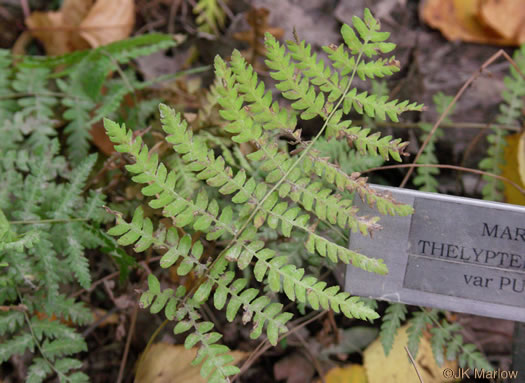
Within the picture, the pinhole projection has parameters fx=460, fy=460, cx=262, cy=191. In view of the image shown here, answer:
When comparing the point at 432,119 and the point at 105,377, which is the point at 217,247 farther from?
the point at 432,119

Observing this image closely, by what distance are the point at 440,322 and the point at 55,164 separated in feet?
5.63

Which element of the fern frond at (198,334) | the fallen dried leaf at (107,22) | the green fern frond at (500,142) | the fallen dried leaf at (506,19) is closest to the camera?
the fern frond at (198,334)

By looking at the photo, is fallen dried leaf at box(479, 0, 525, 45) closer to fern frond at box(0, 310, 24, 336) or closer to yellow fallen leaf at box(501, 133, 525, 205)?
yellow fallen leaf at box(501, 133, 525, 205)

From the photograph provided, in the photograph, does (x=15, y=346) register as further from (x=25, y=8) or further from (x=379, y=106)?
(x=25, y=8)

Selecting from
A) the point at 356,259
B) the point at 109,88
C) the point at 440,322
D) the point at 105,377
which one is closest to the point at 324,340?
the point at 440,322

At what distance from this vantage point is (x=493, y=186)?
2.08 metres

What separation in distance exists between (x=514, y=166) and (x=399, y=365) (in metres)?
1.06

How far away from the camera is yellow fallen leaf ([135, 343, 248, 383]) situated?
6.08 feet

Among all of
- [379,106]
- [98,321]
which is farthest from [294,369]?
[379,106]

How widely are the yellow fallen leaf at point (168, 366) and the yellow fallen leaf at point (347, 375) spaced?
382 mm

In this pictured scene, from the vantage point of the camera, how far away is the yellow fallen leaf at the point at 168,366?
185cm

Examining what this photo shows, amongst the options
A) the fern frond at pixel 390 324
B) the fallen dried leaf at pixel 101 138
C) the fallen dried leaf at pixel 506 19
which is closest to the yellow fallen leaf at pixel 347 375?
the fern frond at pixel 390 324

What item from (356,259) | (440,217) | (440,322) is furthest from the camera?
(440,322)
